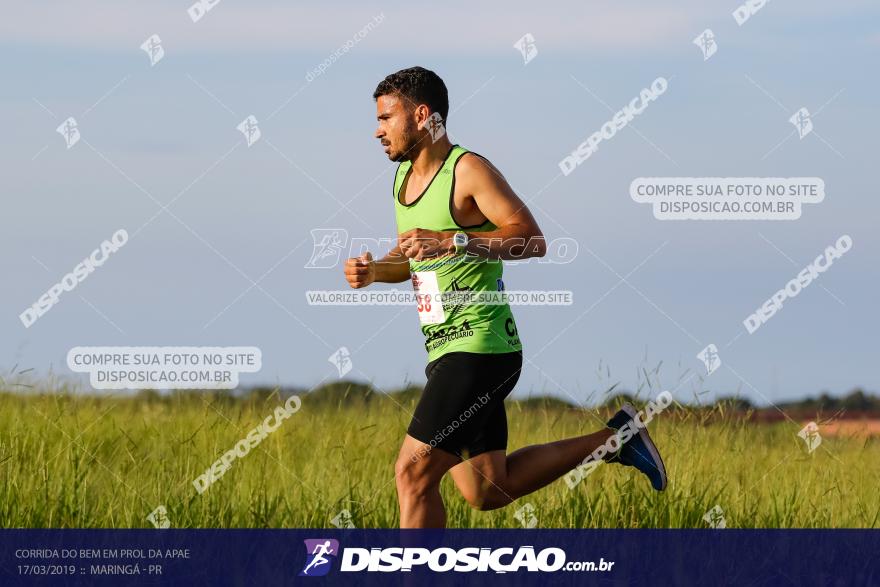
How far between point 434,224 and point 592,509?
1.87m

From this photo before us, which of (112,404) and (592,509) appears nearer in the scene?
(592,509)

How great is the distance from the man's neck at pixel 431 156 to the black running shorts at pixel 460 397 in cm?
90

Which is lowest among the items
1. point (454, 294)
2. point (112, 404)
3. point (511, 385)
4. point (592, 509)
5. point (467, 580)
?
point (467, 580)

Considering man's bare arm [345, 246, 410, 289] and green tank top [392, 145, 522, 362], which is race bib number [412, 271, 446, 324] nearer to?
green tank top [392, 145, 522, 362]

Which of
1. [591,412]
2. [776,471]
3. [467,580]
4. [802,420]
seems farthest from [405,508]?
[802,420]

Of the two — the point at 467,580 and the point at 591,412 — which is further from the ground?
the point at 591,412

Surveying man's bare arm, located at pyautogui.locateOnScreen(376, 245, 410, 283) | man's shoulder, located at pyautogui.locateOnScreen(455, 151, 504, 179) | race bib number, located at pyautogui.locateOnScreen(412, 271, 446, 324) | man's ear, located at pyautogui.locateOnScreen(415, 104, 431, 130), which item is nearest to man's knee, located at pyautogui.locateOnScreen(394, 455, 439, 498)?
race bib number, located at pyautogui.locateOnScreen(412, 271, 446, 324)

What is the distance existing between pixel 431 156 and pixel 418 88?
1.08ft

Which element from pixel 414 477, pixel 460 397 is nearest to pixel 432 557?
pixel 414 477

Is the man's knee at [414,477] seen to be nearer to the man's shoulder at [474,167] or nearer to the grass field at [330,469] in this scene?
the grass field at [330,469]

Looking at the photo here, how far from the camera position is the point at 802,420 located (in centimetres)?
805

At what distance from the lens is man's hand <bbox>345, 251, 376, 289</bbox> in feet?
19.0

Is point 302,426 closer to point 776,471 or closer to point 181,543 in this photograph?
point 181,543

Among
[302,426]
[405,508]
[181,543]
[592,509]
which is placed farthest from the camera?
[302,426]
